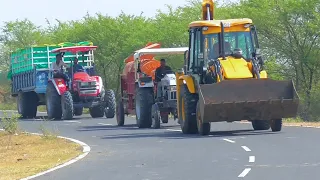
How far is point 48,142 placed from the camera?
28.3 metres

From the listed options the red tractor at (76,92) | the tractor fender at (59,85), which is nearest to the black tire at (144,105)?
the red tractor at (76,92)

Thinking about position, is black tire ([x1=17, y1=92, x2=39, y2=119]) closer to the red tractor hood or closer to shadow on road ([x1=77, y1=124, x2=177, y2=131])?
the red tractor hood

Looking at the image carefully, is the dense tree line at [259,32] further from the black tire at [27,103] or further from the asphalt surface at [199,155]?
the asphalt surface at [199,155]

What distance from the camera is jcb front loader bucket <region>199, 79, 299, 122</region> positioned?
25.6 meters

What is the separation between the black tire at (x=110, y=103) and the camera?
133 feet

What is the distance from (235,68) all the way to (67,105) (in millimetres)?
14260

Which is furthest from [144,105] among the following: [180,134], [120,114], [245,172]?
[245,172]

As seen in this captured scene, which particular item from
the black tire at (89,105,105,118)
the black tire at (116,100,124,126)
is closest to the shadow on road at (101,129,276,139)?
the black tire at (116,100,124,126)

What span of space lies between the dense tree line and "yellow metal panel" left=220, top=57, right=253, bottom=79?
1966 cm

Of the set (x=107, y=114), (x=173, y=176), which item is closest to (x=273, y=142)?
(x=173, y=176)

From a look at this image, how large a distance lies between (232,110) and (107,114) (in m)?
16.2

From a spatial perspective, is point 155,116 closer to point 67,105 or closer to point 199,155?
point 67,105

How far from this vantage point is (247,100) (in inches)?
1017

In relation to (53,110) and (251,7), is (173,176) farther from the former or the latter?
Result: (251,7)
